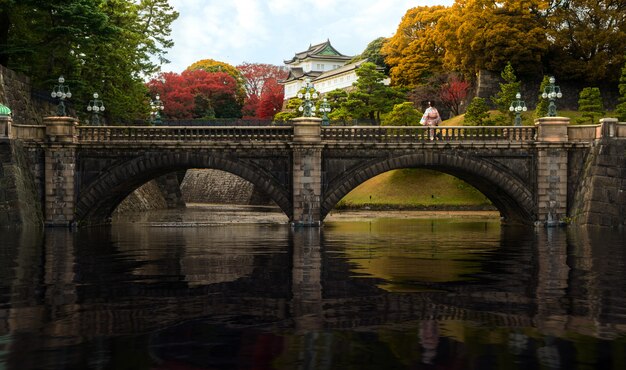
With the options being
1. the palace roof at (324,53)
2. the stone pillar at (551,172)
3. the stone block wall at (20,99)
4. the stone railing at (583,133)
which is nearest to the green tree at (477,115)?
the stone railing at (583,133)

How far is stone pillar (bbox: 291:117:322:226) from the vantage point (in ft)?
134

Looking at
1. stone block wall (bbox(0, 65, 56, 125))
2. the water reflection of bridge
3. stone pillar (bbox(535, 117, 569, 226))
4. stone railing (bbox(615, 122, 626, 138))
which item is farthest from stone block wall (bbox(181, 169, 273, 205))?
the water reflection of bridge

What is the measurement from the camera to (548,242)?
3108 cm

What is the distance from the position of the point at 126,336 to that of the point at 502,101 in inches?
2287

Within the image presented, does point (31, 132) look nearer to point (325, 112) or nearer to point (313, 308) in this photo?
point (325, 112)

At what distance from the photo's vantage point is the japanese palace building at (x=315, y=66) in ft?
419

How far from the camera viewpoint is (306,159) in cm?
4097

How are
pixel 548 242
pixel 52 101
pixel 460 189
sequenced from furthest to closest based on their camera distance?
pixel 460 189 < pixel 52 101 < pixel 548 242

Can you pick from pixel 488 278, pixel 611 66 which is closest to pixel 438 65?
pixel 611 66

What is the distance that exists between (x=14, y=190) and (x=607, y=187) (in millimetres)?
32005

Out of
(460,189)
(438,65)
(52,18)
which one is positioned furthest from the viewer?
(438,65)

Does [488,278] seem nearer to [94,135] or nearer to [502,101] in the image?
[94,135]

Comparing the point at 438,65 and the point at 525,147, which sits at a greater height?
the point at 438,65

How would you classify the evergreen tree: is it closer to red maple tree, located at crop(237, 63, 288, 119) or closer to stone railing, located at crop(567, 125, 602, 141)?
stone railing, located at crop(567, 125, 602, 141)
